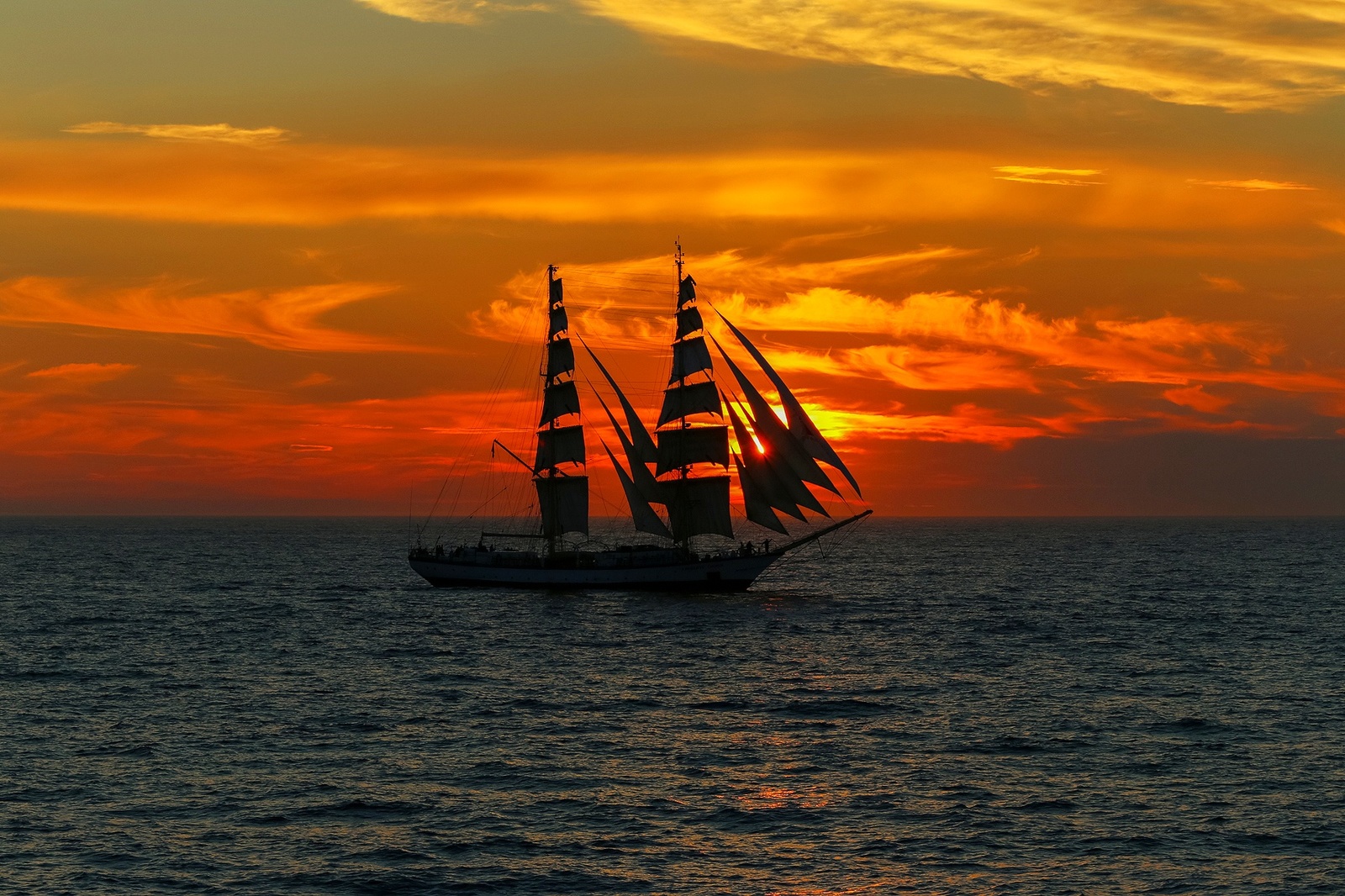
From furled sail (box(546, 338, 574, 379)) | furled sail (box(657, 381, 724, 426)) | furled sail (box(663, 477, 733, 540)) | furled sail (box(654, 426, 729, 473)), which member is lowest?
furled sail (box(663, 477, 733, 540))

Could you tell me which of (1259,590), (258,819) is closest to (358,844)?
(258,819)

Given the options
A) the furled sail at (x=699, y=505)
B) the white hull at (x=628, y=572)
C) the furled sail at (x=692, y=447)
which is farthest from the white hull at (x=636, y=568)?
the furled sail at (x=692, y=447)

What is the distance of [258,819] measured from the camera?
3828cm

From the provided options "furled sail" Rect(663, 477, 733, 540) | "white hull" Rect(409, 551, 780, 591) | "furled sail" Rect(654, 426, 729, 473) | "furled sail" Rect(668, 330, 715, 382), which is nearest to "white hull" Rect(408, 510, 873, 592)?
"white hull" Rect(409, 551, 780, 591)

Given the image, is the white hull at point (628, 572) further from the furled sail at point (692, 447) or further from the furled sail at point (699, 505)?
the furled sail at point (692, 447)

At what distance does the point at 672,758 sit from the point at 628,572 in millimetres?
66356

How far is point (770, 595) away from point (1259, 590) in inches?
1952

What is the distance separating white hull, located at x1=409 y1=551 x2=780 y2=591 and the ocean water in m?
18.2

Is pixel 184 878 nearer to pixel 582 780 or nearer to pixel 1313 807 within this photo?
pixel 582 780

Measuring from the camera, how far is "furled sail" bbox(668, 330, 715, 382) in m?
116

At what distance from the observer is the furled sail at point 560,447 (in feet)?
397

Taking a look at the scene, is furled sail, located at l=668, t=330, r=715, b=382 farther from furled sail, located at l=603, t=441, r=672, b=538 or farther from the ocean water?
the ocean water

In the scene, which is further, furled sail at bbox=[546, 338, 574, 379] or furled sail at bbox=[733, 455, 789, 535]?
furled sail at bbox=[546, 338, 574, 379]

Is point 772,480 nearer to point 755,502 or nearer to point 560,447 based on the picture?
point 755,502
